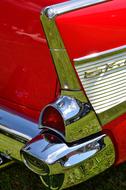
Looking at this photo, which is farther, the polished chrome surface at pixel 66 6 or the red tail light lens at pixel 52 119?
the red tail light lens at pixel 52 119

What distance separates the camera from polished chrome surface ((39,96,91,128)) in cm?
201

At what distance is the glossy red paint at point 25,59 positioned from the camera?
2.14m

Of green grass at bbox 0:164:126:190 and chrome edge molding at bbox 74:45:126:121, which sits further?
green grass at bbox 0:164:126:190

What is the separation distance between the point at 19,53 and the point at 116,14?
53 cm

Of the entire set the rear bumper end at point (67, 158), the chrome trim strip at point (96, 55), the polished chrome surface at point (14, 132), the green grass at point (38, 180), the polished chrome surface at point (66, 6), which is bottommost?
the green grass at point (38, 180)

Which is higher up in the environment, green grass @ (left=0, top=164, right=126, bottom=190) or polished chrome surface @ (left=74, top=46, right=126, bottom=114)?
polished chrome surface @ (left=74, top=46, right=126, bottom=114)

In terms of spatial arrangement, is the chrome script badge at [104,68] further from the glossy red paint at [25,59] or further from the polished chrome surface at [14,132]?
the polished chrome surface at [14,132]

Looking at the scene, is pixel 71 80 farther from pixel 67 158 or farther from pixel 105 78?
pixel 67 158

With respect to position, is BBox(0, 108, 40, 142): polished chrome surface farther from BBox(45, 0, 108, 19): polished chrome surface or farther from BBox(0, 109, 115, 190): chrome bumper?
BBox(45, 0, 108, 19): polished chrome surface

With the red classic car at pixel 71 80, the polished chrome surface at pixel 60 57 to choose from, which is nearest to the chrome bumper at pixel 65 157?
the red classic car at pixel 71 80

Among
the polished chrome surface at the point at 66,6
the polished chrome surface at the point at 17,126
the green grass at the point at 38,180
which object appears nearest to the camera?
the polished chrome surface at the point at 66,6

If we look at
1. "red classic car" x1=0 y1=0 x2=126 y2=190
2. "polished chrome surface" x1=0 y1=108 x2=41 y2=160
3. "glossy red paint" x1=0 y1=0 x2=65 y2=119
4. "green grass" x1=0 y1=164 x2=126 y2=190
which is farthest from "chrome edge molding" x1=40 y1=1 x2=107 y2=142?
"green grass" x1=0 y1=164 x2=126 y2=190

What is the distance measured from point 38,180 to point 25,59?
2.90 ft

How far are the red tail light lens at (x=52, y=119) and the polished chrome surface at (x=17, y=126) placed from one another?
0.14 meters
